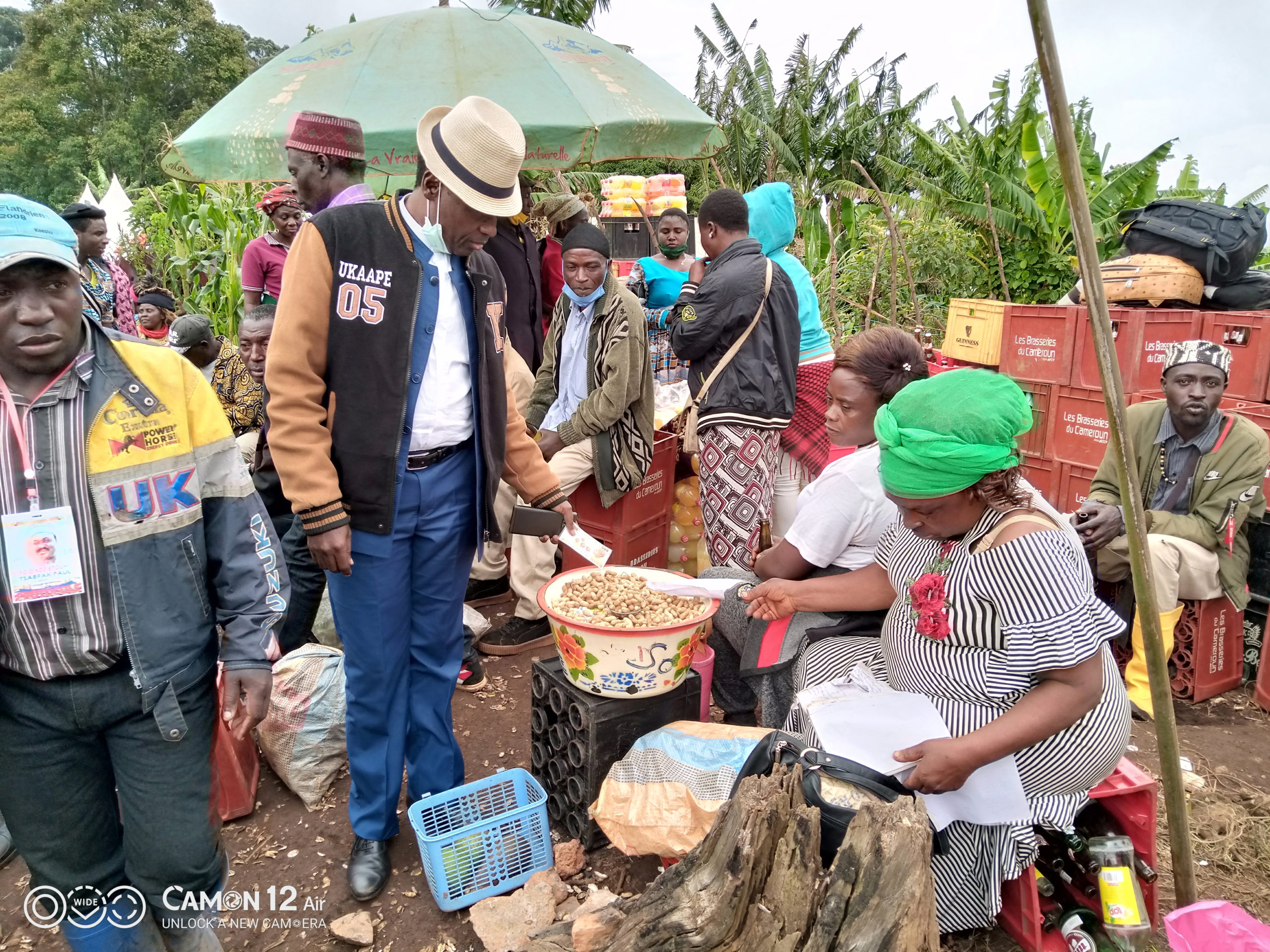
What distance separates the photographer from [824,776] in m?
2.01

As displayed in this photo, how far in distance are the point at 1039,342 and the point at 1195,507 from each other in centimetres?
168

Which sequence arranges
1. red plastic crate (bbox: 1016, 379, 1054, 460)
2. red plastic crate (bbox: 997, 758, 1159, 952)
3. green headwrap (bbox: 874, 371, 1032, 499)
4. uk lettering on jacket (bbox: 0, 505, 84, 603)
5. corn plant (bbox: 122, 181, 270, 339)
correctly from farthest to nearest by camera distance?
corn plant (bbox: 122, 181, 270, 339) < red plastic crate (bbox: 1016, 379, 1054, 460) < red plastic crate (bbox: 997, 758, 1159, 952) < green headwrap (bbox: 874, 371, 1032, 499) < uk lettering on jacket (bbox: 0, 505, 84, 603)

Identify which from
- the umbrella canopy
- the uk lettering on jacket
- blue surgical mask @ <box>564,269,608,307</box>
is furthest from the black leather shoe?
the umbrella canopy

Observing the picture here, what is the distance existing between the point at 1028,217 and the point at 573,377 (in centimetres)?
756

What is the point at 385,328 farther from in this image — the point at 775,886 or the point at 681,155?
the point at 681,155

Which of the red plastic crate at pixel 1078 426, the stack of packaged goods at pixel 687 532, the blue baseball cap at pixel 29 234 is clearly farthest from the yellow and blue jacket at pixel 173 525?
the red plastic crate at pixel 1078 426

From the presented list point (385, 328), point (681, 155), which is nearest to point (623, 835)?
point (385, 328)

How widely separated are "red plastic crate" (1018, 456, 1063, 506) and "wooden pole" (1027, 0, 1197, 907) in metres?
3.17

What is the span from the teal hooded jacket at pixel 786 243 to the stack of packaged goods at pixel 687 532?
1.05m

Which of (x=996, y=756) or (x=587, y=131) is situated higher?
(x=587, y=131)

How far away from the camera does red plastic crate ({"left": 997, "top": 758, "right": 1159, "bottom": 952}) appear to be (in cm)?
225

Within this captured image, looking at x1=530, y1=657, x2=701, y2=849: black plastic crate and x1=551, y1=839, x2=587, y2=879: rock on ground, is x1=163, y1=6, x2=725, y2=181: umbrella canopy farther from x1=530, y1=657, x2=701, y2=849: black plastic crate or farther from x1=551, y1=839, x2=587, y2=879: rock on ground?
x1=551, y1=839, x2=587, y2=879: rock on ground

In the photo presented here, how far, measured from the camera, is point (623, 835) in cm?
247

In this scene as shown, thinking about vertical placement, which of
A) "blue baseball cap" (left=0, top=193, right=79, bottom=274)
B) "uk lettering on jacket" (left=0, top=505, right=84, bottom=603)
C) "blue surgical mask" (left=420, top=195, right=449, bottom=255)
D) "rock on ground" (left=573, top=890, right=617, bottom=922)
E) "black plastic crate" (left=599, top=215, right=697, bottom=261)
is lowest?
"rock on ground" (left=573, top=890, right=617, bottom=922)
